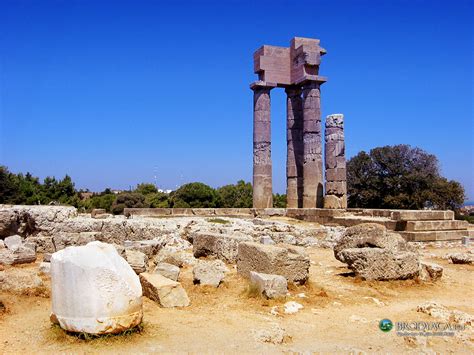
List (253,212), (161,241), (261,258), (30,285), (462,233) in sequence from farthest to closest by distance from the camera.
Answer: (253,212) < (462,233) < (161,241) < (261,258) < (30,285)

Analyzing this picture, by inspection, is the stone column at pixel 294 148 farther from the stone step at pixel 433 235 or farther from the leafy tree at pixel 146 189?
the leafy tree at pixel 146 189

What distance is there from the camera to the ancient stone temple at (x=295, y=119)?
21.3m

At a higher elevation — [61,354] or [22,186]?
[22,186]

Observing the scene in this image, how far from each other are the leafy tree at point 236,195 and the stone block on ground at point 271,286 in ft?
115

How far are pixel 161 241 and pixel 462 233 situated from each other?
10725 mm

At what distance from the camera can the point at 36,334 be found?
16.2 feet

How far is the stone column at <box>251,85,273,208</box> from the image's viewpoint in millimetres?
21953

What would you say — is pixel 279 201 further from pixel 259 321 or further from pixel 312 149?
pixel 259 321

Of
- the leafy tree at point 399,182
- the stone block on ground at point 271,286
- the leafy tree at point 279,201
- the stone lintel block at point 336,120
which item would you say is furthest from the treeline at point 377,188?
the stone block on ground at point 271,286

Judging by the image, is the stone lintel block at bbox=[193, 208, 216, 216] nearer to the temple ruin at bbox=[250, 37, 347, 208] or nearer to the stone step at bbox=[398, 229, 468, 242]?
the temple ruin at bbox=[250, 37, 347, 208]

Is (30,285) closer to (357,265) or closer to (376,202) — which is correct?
(357,265)

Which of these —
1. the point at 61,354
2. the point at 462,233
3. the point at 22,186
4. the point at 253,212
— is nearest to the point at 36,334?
the point at 61,354

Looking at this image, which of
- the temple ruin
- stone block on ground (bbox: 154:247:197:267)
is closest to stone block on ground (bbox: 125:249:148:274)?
stone block on ground (bbox: 154:247:197:267)

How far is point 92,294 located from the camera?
4602mm
